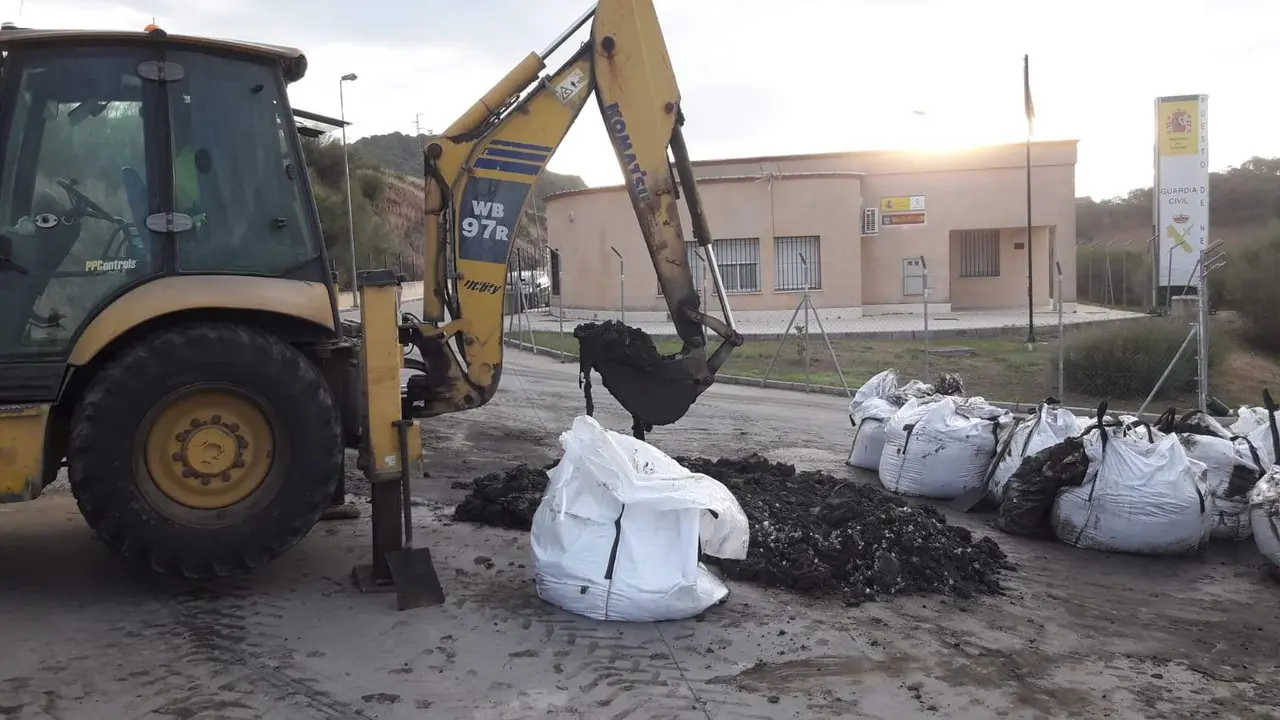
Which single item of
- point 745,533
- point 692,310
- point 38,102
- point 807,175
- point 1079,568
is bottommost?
point 1079,568

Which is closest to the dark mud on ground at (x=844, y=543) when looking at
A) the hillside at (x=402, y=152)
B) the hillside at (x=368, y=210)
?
the hillside at (x=368, y=210)

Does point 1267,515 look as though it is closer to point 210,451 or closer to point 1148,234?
point 210,451

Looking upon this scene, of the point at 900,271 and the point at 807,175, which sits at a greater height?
the point at 807,175

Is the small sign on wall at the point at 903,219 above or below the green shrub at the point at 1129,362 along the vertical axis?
above

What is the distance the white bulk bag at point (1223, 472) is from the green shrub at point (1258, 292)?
14389 millimetres

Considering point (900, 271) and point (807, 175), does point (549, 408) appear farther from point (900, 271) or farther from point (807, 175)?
point (900, 271)

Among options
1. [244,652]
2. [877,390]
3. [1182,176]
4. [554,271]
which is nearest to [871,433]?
[877,390]

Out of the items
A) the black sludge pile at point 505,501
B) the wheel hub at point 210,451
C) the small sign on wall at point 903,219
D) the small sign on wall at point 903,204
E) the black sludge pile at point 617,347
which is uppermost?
the small sign on wall at point 903,204

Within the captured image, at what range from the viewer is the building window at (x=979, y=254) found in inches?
1276

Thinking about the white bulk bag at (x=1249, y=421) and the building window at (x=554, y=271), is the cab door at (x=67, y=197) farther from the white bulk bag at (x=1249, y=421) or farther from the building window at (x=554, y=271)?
the building window at (x=554, y=271)

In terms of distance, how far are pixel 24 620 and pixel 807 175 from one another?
26.5 m

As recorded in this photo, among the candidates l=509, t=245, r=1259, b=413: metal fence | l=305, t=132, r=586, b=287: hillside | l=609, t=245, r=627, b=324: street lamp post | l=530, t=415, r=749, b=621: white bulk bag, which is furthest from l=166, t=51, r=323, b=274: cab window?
l=305, t=132, r=586, b=287: hillside

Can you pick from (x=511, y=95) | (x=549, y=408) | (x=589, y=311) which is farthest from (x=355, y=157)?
(x=511, y=95)

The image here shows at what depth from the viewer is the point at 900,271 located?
30.9 meters
